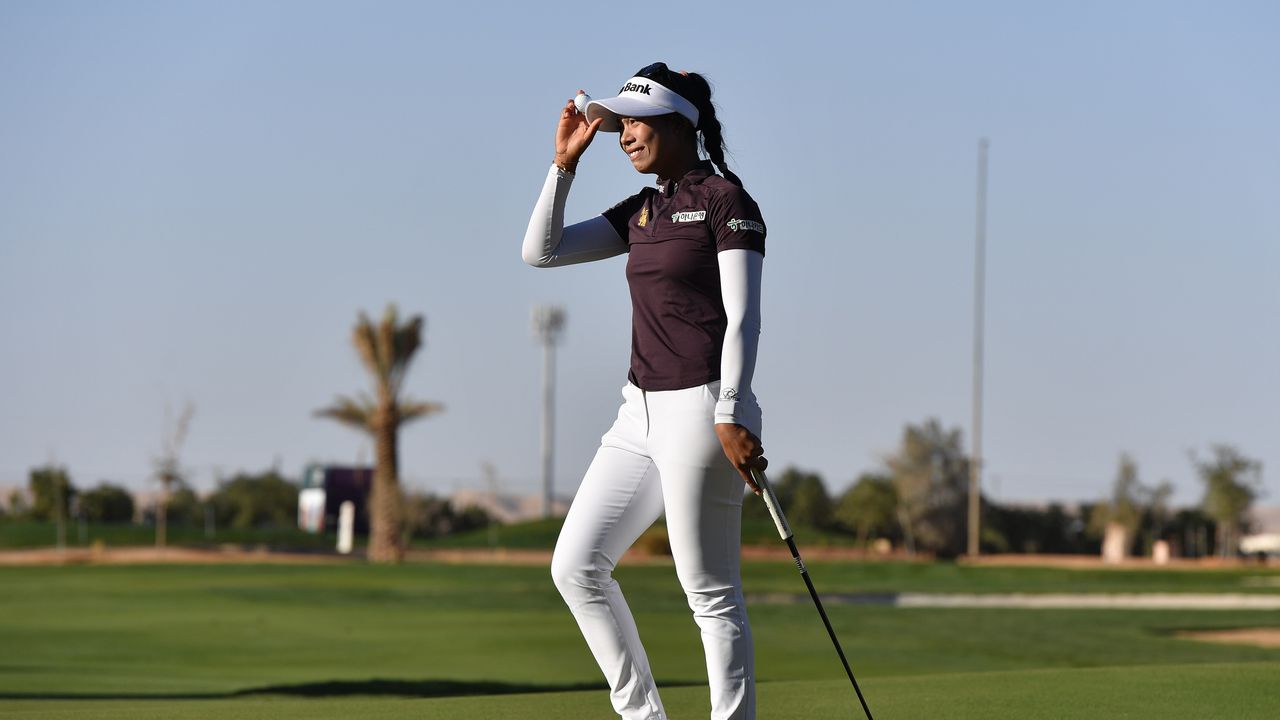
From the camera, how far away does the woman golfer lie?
4.86 metres

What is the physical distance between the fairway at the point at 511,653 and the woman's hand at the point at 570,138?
2.28 m

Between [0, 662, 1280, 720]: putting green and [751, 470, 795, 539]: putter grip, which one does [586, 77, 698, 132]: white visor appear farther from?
[0, 662, 1280, 720]: putting green

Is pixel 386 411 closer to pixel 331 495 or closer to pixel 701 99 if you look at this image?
pixel 331 495

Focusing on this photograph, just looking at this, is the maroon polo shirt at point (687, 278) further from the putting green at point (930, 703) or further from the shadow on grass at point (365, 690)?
the shadow on grass at point (365, 690)

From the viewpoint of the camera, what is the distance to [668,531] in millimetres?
4871

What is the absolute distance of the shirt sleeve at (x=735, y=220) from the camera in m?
4.86

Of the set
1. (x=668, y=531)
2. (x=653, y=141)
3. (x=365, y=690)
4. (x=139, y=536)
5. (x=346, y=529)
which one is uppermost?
(x=653, y=141)

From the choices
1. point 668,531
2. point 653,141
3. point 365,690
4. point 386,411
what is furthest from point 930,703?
point 386,411

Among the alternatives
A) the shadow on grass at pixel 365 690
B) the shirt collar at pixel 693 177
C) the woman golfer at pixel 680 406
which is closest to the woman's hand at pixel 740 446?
the woman golfer at pixel 680 406

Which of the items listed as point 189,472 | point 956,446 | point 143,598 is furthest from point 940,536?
point 143,598

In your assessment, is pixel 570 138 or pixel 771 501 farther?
pixel 570 138

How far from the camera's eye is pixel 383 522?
44.0m

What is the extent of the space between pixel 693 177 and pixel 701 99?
0.34 meters

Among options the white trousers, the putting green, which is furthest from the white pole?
the white trousers
